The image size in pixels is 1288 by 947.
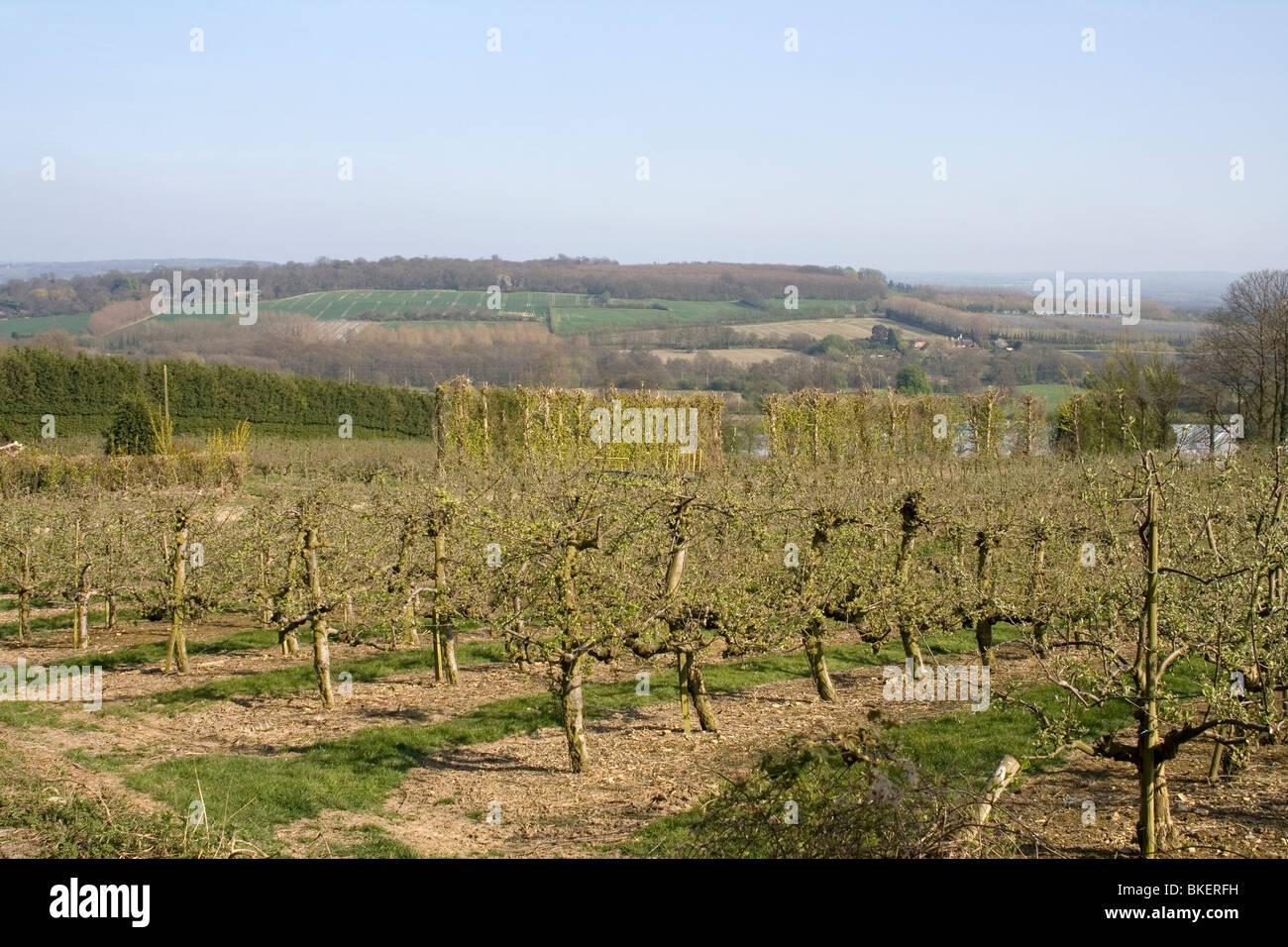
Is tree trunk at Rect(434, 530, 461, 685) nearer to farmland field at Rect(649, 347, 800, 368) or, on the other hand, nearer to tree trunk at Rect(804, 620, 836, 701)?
tree trunk at Rect(804, 620, 836, 701)

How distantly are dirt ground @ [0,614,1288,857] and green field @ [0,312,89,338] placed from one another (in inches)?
3282

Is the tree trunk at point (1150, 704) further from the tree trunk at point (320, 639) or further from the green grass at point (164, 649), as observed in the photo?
the green grass at point (164, 649)

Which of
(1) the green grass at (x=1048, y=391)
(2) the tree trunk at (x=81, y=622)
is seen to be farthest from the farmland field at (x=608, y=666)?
(1) the green grass at (x=1048, y=391)

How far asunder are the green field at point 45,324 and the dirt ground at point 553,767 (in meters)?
83.4

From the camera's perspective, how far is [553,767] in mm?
12547

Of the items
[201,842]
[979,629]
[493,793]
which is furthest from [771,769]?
[979,629]

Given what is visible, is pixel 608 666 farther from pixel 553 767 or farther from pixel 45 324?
pixel 45 324

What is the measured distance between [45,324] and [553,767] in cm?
9718

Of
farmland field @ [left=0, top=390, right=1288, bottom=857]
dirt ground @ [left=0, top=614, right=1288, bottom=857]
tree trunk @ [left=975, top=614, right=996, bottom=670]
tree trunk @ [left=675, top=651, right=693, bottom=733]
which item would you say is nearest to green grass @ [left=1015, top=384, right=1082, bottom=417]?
farmland field @ [left=0, top=390, right=1288, bottom=857]

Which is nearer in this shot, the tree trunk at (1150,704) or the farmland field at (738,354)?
the tree trunk at (1150,704)

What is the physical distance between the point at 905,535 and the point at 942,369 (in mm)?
57093

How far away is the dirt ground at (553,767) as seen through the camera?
9.65 metres

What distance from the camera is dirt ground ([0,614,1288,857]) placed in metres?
9.65

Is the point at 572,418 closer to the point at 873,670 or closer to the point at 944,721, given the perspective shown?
the point at 873,670
